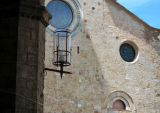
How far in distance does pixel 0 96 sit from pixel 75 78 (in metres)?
9.16

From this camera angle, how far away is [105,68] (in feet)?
50.7

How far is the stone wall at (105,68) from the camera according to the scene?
1438cm

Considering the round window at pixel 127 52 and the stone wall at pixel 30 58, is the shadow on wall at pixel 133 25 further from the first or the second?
the stone wall at pixel 30 58

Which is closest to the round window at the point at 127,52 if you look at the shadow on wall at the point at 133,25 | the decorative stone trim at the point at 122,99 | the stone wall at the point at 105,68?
the stone wall at the point at 105,68

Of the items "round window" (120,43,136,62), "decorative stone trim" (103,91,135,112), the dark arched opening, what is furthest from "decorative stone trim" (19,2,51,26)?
"round window" (120,43,136,62)

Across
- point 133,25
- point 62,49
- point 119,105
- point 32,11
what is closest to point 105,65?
point 119,105

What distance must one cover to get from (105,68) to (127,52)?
1.45m

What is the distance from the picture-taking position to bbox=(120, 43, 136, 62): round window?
16188mm

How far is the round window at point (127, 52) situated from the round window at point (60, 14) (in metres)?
2.49

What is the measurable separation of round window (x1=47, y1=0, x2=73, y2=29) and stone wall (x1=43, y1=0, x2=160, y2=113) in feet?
1.81

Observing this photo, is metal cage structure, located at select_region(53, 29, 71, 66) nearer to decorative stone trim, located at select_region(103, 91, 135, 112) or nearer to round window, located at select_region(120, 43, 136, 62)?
decorative stone trim, located at select_region(103, 91, 135, 112)

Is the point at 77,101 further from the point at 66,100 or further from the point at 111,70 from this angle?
the point at 111,70

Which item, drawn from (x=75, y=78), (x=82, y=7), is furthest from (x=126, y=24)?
(x=75, y=78)

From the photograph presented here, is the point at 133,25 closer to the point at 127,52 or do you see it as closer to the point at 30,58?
the point at 127,52
